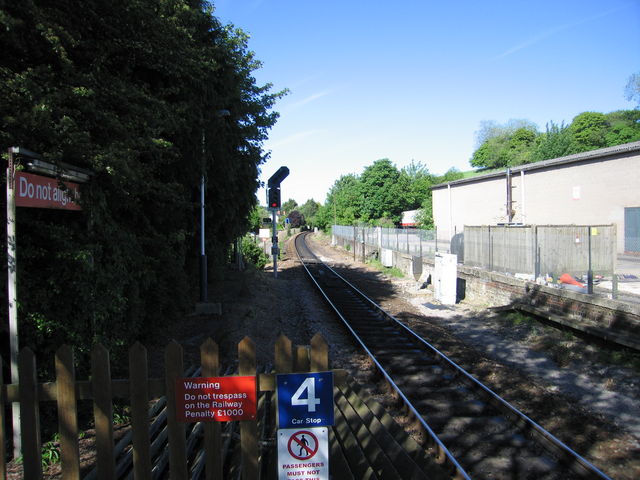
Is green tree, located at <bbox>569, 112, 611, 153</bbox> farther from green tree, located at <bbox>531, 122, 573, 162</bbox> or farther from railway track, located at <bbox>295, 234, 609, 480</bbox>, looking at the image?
railway track, located at <bbox>295, 234, 609, 480</bbox>

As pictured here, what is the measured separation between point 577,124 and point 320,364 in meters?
90.3

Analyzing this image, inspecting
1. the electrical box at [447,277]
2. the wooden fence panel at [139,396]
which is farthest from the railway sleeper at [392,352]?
the wooden fence panel at [139,396]

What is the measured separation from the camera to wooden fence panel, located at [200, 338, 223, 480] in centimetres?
277

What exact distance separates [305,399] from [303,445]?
11.1 inches

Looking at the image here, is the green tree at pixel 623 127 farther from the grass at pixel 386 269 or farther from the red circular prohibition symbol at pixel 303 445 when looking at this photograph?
the red circular prohibition symbol at pixel 303 445

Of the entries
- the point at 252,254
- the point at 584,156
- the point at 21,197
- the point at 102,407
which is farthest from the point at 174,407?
the point at 584,156

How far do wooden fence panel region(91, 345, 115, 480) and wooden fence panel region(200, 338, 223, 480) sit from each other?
0.57 meters

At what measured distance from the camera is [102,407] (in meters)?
2.78

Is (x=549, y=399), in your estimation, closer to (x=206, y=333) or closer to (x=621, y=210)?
(x=206, y=333)

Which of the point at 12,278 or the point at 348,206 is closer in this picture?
the point at 12,278

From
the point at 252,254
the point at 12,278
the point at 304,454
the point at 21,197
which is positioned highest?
the point at 21,197

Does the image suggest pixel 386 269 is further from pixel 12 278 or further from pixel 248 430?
pixel 248 430

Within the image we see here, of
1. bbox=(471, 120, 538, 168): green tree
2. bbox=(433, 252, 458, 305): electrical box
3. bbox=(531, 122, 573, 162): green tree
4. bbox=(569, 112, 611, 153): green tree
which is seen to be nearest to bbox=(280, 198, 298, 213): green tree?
bbox=(471, 120, 538, 168): green tree

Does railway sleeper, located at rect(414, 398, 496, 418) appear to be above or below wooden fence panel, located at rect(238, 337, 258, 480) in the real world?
below
